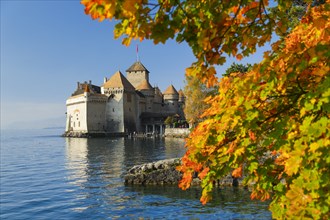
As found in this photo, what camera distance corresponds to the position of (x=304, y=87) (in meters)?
4.00

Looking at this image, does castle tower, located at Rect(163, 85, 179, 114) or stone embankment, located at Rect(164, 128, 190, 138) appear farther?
castle tower, located at Rect(163, 85, 179, 114)

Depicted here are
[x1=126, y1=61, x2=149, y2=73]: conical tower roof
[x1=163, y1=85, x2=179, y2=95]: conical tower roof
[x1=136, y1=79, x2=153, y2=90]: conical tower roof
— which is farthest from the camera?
[x1=126, y1=61, x2=149, y2=73]: conical tower roof

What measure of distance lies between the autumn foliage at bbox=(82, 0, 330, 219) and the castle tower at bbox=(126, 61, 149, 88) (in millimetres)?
90587

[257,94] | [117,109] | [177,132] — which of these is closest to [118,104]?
[117,109]

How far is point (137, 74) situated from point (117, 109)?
66.4 ft

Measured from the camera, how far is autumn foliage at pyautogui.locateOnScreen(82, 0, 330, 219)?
2979mm


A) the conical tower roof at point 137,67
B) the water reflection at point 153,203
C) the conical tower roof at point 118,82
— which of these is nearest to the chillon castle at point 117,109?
the conical tower roof at point 118,82

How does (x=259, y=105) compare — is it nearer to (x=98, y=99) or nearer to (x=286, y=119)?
(x=286, y=119)

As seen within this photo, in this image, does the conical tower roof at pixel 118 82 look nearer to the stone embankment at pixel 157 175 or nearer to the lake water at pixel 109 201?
the lake water at pixel 109 201

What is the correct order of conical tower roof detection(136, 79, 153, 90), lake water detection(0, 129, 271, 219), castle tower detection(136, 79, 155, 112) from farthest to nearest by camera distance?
conical tower roof detection(136, 79, 153, 90), castle tower detection(136, 79, 155, 112), lake water detection(0, 129, 271, 219)

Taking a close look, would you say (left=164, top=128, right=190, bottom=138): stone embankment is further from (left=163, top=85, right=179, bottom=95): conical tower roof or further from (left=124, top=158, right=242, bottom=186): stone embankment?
(left=124, top=158, right=242, bottom=186): stone embankment

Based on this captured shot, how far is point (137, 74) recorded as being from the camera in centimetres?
9588

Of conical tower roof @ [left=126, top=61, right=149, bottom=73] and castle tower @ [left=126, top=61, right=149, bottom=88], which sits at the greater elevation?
conical tower roof @ [left=126, top=61, right=149, bottom=73]

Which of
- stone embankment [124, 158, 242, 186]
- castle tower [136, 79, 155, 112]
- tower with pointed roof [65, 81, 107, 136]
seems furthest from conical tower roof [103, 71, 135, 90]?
stone embankment [124, 158, 242, 186]
